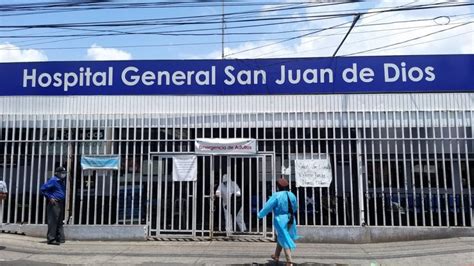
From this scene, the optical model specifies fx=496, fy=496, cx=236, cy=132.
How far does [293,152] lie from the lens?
11.3m

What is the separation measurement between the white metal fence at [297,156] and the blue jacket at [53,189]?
0.76 meters

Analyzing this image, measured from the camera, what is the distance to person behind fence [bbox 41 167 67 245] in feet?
34.2

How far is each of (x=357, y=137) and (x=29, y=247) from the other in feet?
24.0

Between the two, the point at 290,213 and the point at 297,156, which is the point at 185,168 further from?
the point at 290,213

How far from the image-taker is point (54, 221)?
1042 centimetres

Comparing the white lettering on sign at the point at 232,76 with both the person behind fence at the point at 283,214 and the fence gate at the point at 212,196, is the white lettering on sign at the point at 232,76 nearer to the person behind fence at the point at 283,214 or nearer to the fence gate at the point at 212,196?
the fence gate at the point at 212,196

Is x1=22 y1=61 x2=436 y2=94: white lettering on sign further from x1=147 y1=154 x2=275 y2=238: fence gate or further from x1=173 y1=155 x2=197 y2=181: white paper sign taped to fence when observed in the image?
x1=147 y1=154 x2=275 y2=238: fence gate

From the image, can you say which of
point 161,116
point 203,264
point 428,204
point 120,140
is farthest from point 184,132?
point 428,204

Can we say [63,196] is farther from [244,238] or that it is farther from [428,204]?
[428,204]

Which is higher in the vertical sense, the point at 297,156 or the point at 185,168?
the point at 297,156

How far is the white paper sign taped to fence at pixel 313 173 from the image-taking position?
1111 centimetres

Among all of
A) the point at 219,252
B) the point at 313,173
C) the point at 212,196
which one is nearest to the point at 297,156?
the point at 313,173

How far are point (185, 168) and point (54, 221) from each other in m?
2.98

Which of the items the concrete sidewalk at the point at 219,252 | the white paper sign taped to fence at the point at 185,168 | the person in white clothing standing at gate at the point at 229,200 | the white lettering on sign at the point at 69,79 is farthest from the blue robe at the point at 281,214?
the white lettering on sign at the point at 69,79
